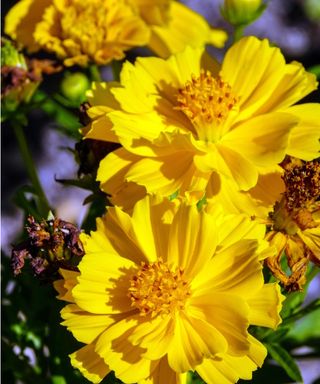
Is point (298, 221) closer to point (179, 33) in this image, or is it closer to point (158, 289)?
point (158, 289)

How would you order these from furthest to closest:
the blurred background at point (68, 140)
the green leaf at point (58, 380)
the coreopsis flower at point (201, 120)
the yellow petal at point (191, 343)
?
1. the blurred background at point (68, 140)
2. the green leaf at point (58, 380)
3. the coreopsis flower at point (201, 120)
4. the yellow petal at point (191, 343)

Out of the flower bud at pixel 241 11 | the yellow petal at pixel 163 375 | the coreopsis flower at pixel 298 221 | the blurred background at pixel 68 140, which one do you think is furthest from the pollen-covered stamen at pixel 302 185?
the blurred background at pixel 68 140

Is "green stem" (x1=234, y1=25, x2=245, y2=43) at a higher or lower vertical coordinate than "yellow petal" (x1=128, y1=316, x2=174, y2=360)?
higher

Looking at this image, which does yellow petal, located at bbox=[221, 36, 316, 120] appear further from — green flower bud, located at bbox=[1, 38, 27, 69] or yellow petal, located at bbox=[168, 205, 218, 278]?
green flower bud, located at bbox=[1, 38, 27, 69]

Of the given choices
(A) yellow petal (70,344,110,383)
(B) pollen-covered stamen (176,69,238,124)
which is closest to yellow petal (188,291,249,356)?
(A) yellow petal (70,344,110,383)

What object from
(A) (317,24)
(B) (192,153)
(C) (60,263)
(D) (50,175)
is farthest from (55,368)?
(A) (317,24)

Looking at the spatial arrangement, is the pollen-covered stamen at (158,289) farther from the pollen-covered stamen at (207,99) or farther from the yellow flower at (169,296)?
the pollen-covered stamen at (207,99)

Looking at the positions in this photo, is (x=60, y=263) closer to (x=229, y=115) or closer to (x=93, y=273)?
(x=93, y=273)
